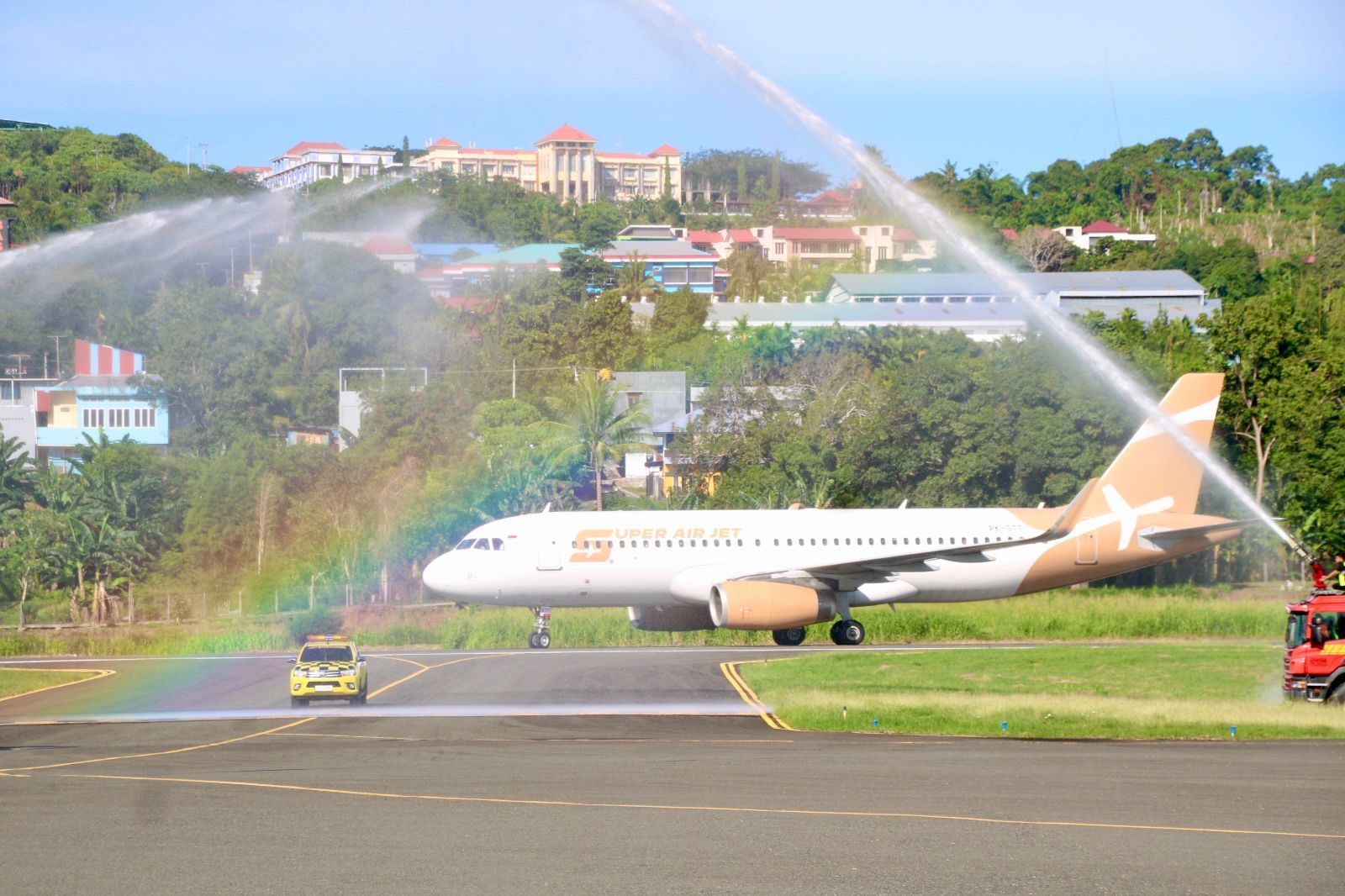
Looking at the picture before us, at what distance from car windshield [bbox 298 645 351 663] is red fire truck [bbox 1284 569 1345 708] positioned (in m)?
20.7

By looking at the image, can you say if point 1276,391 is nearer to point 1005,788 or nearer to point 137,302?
point 1005,788

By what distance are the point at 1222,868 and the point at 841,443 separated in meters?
62.1

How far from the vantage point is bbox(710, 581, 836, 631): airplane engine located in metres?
44.7

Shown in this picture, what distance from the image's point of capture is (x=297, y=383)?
399 ft

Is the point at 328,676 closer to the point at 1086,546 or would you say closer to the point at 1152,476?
the point at 1086,546

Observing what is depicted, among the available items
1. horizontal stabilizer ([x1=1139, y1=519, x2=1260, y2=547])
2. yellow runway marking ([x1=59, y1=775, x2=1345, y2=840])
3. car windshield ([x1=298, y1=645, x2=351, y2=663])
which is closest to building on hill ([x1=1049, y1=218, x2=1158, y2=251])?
horizontal stabilizer ([x1=1139, y1=519, x2=1260, y2=547])

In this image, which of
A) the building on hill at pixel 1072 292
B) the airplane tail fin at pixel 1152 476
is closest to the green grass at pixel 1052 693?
the airplane tail fin at pixel 1152 476

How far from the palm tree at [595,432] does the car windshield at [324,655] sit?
4087 cm

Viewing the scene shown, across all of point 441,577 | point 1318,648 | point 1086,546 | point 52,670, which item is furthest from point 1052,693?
point 52,670

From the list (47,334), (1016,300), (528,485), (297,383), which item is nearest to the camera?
(1016,300)

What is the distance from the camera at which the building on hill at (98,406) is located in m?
101

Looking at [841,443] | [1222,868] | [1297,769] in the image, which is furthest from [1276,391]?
[1222,868]

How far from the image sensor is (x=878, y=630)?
5319 centimetres

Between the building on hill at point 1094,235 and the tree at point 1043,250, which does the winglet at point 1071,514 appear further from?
the building on hill at point 1094,235
